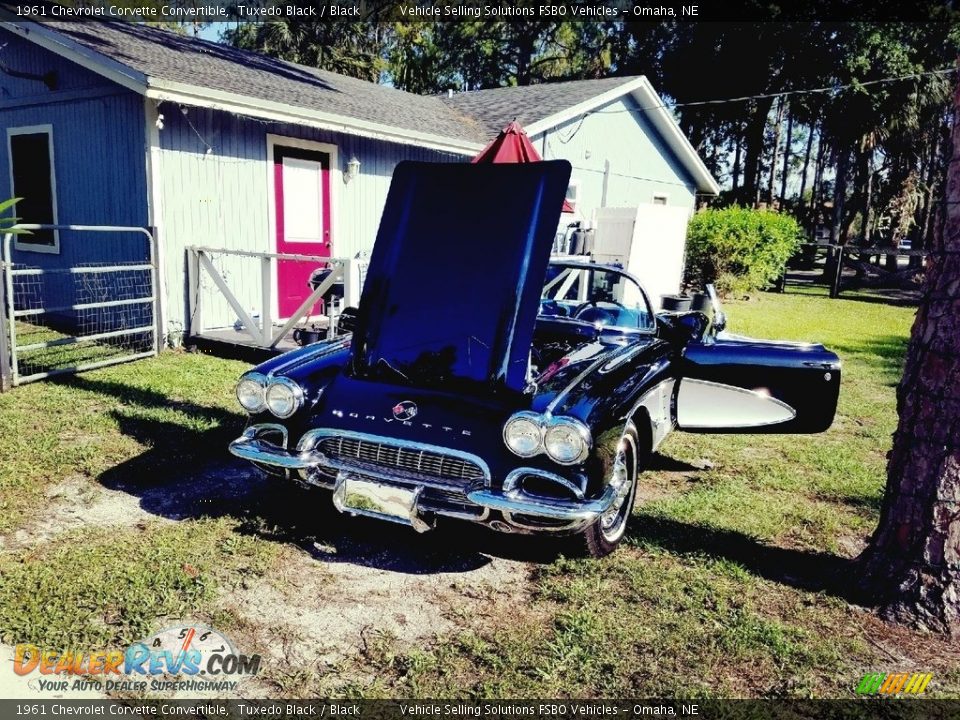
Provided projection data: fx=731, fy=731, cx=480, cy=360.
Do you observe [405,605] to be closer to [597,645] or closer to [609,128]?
[597,645]

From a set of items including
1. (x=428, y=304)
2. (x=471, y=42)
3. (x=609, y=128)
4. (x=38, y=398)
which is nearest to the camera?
(x=428, y=304)

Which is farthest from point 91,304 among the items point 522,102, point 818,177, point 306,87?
point 818,177

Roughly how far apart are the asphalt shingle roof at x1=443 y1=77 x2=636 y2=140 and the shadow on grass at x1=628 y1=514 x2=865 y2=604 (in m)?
10.0

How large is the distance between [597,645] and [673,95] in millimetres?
31075

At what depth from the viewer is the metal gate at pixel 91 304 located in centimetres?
736

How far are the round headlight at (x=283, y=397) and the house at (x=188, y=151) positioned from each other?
196 inches

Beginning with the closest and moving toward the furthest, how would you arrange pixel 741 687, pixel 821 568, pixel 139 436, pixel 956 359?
pixel 741 687 < pixel 956 359 < pixel 821 568 < pixel 139 436

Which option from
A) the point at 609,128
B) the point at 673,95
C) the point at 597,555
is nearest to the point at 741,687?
the point at 597,555

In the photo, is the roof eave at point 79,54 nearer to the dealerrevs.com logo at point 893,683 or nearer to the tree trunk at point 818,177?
the dealerrevs.com logo at point 893,683

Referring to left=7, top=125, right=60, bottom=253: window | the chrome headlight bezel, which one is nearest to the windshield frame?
the chrome headlight bezel

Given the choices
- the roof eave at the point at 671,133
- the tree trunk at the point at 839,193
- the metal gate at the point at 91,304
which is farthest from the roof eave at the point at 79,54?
the tree trunk at the point at 839,193

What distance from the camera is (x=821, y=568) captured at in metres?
3.70

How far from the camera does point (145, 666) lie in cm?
277

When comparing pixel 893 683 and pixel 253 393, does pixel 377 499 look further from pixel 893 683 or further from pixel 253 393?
pixel 893 683
